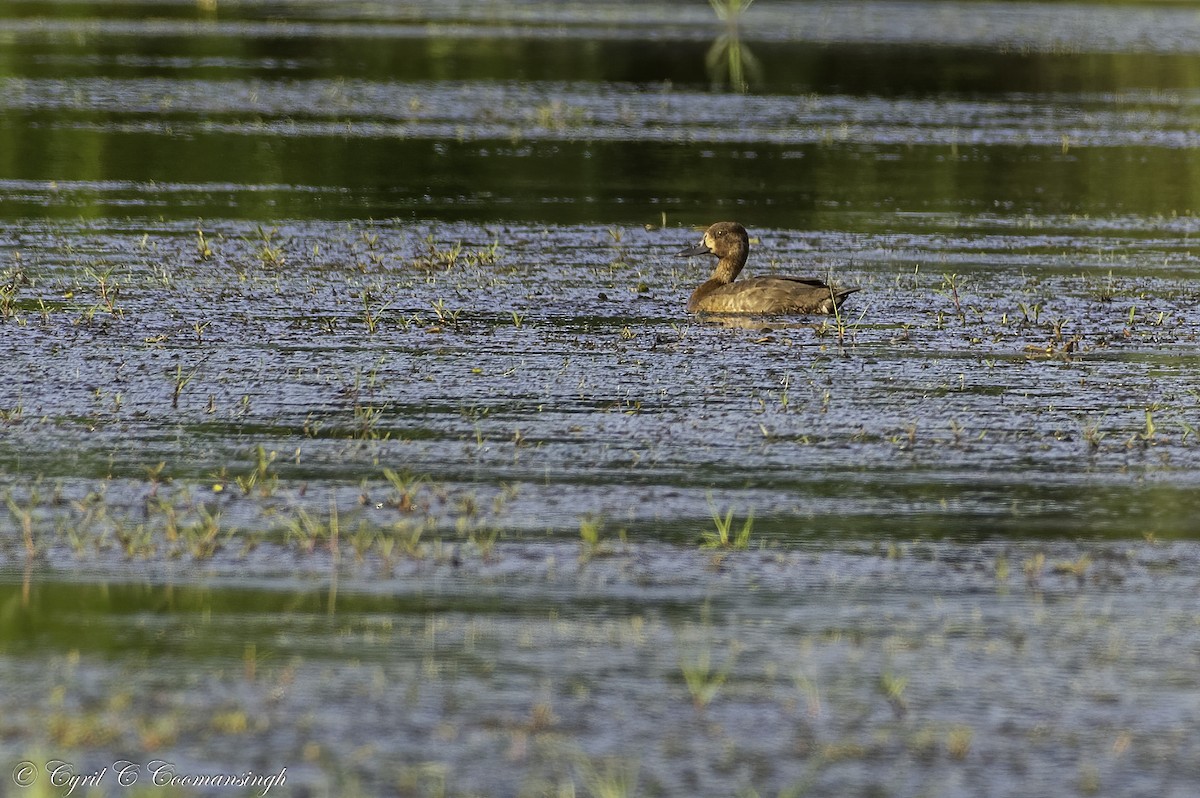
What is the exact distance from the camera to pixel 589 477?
8.73 metres

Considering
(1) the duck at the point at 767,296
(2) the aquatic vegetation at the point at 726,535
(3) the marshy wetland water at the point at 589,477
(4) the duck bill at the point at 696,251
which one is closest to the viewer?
(3) the marshy wetland water at the point at 589,477

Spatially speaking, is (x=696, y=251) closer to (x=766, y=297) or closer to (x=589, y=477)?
(x=766, y=297)

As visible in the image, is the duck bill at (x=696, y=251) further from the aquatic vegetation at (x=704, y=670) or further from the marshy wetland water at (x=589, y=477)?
the aquatic vegetation at (x=704, y=670)

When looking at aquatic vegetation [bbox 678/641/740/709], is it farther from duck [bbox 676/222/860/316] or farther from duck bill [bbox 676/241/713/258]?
duck bill [bbox 676/241/713/258]

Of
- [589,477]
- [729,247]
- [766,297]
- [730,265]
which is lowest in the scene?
[589,477]

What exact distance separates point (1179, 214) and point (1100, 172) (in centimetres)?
274

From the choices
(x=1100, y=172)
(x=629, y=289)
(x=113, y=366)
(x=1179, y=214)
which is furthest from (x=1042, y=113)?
(x=113, y=366)

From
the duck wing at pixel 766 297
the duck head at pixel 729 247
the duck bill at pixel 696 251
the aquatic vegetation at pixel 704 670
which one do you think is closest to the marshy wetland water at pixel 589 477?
the aquatic vegetation at pixel 704 670

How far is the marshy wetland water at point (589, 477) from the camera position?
5.89 m

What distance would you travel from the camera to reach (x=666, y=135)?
24297mm

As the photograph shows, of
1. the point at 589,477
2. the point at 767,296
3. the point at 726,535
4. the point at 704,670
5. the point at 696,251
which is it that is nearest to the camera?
the point at 704,670

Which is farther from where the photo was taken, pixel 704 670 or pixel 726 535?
pixel 726 535

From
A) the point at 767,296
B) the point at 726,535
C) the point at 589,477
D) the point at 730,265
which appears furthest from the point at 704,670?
the point at 730,265

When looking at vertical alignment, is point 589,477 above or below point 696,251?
below
